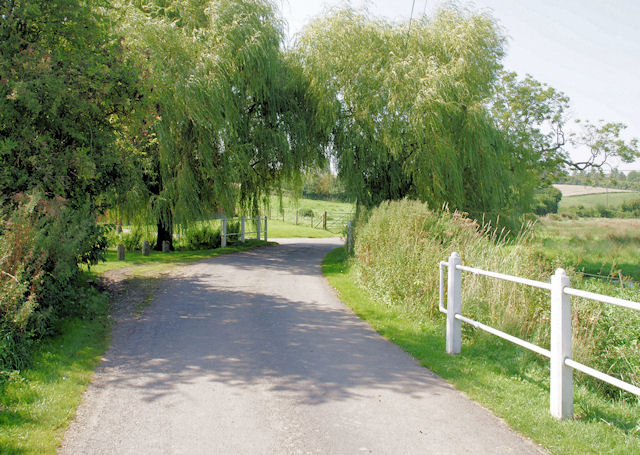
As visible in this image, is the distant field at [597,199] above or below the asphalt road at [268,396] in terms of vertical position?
above

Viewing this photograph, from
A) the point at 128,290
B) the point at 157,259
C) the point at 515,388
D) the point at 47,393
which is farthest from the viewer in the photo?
the point at 157,259

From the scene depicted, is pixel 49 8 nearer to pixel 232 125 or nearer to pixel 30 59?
pixel 30 59

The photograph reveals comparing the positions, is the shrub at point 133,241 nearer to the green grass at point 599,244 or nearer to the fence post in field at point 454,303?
the green grass at point 599,244

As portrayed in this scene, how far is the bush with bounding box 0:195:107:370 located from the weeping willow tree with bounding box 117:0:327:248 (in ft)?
25.2

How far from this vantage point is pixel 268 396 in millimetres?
4707

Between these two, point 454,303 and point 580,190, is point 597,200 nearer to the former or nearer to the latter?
point 580,190

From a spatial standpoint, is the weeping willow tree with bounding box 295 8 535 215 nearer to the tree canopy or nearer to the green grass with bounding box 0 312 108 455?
the tree canopy

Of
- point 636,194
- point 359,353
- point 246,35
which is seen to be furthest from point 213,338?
point 636,194

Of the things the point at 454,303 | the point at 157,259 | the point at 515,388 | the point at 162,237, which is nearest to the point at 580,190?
the point at 162,237

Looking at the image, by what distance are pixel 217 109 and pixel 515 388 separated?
14154mm

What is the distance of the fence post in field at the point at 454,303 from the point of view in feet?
19.6

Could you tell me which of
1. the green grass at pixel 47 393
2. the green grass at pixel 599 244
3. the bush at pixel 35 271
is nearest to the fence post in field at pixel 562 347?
the green grass at pixel 47 393

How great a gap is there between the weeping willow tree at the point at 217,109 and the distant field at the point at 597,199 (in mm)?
51970

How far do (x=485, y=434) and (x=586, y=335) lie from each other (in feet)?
8.04
